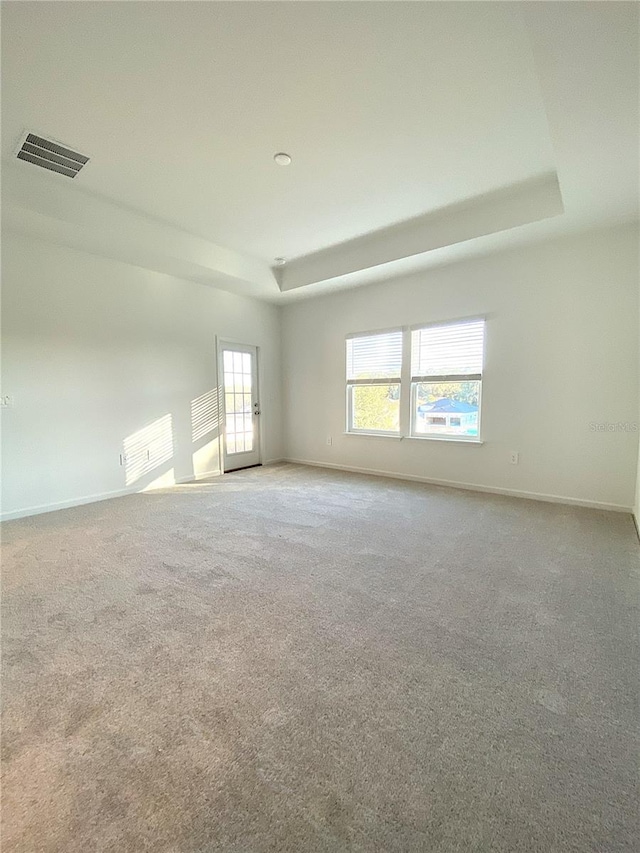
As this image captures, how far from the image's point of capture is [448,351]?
181 inches

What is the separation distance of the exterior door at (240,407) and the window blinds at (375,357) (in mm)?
1647

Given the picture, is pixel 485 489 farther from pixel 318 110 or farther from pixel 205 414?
Result: pixel 318 110

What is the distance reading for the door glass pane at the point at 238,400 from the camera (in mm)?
5578

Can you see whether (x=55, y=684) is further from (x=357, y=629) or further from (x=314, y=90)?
(x=314, y=90)

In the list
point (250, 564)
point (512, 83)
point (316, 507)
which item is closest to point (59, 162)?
point (512, 83)

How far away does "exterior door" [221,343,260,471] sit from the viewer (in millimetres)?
5574

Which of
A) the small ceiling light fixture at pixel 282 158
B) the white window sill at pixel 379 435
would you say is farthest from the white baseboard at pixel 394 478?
the small ceiling light fixture at pixel 282 158

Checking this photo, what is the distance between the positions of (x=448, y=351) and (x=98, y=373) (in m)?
4.25

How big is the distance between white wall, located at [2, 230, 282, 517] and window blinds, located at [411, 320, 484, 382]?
9.34ft

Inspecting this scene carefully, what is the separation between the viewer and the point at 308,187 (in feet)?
10.4

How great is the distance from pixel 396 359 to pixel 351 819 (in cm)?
464

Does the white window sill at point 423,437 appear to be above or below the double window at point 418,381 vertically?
below

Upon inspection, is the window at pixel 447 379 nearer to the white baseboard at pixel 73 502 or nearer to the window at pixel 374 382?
the window at pixel 374 382

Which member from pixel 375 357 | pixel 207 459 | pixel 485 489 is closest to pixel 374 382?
pixel 375 357
